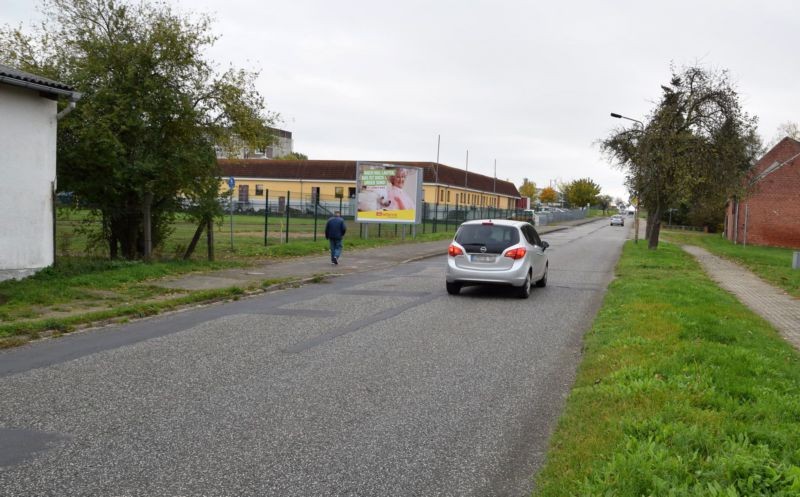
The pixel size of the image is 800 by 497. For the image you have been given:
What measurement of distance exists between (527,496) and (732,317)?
8.17 meters

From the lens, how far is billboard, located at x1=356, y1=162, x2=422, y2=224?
31328 mm

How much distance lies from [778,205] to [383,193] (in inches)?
1040

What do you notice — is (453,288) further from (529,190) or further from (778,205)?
(529,190)

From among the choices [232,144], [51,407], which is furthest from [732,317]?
[232,144]

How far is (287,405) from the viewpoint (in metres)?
5.84

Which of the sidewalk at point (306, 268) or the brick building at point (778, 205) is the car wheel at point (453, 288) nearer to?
the sidewalk at point (306, 268)

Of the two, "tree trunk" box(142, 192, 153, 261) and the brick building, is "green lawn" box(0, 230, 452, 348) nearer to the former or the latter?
"tree trunk" box(142, 192, 153, 261)

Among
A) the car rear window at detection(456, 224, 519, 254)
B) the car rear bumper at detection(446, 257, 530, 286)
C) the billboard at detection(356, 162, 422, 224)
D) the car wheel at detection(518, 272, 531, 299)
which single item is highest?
the billboard at detection(356, 162, 422, 224)

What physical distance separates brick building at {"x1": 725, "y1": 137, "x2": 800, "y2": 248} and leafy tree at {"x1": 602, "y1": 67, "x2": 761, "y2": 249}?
14.1 m

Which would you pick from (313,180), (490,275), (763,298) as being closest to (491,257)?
(490,275)

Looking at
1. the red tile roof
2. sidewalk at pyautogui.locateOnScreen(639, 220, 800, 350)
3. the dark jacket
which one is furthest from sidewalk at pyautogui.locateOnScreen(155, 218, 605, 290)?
the red tile roof

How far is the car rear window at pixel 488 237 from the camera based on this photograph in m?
13.7

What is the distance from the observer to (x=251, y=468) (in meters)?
4.40

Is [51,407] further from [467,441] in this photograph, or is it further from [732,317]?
[732,317]
